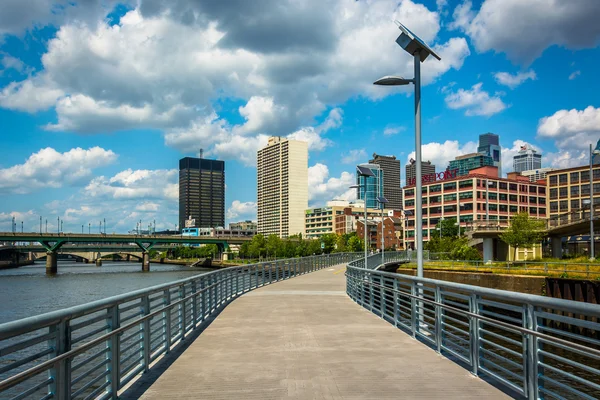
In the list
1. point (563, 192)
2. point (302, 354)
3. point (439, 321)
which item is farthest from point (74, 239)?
point (439, 321)

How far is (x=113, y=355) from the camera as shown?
662 cm

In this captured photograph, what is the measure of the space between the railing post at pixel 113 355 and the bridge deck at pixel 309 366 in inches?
10.9

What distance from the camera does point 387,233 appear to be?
526ft

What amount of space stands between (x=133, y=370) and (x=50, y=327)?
2.72 m

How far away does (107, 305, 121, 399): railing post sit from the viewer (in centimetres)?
647

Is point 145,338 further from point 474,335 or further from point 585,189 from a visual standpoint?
point 585,189

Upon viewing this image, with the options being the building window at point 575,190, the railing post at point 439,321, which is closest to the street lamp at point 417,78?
the railing post at point 439,321

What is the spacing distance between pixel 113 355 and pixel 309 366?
2926mm

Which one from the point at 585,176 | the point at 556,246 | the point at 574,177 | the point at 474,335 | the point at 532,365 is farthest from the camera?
the point at 574,177

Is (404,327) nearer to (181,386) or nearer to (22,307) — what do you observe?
(181,386)

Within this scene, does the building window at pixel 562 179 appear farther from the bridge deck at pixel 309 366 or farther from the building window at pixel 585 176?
the bridge deck at pixel 309 366

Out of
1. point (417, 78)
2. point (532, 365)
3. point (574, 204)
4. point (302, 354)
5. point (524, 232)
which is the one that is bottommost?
point (302, 354)

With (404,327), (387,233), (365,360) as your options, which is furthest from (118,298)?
(387,233)

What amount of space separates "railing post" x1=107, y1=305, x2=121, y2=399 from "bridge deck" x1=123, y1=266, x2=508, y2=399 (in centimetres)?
28
